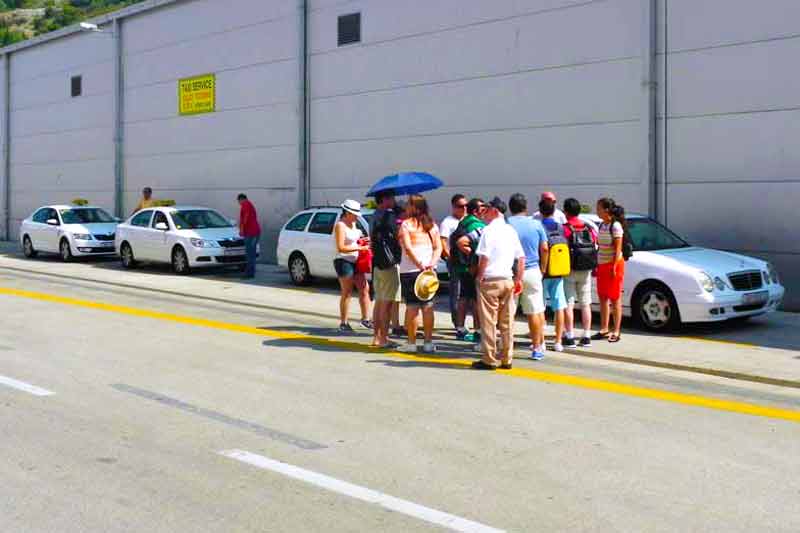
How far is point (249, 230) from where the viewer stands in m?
20.4

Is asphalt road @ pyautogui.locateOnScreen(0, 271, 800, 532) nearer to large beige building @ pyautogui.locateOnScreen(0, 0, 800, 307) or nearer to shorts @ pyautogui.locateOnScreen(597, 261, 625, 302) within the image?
shorts @ pyautogui.locateOnScreen(597, 261, 625, 302)

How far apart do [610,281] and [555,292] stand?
1.00 m

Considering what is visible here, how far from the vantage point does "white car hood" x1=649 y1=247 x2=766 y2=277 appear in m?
12.4

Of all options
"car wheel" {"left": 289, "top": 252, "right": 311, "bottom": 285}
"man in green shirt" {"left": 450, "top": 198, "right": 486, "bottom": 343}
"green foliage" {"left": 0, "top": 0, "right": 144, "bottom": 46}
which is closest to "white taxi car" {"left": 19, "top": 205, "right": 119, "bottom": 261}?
"car wheel" {"left": 289, "top": 252, "right": 311, "bottom": 285}

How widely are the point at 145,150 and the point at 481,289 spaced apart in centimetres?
2166

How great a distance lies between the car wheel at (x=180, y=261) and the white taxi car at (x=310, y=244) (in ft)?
10.4

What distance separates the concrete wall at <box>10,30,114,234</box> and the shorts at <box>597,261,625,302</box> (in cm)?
2241

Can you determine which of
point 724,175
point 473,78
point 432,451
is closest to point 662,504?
point 432,451

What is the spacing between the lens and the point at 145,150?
2947cm

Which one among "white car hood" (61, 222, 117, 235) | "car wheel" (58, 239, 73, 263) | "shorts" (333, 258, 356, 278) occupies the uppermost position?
"white car hood" (61, 222, 117, 235)

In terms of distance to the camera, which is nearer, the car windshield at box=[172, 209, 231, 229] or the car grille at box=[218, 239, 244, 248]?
the car grille at box=[218, 239, 244, 248]

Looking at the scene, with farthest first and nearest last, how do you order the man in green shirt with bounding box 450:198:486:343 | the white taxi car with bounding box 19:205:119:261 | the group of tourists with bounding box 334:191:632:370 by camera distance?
the white taxi car with bounding box 19:205:119:261, the man in green shirt with bounding box 450:198:486:343, the group of tourists with bounding box 334:191:632:370

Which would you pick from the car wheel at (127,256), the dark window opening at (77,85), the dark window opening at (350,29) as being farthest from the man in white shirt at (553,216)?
the dark window opening at (77,85)

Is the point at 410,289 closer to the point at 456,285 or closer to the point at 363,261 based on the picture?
the point at 456,285
